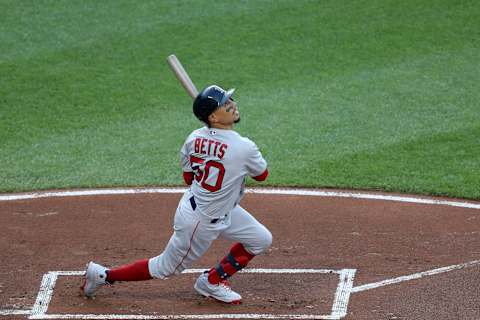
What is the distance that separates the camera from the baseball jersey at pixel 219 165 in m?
6.12

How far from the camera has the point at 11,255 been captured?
737cm

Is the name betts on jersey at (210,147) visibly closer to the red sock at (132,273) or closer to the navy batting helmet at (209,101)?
the navy batting helmet at (209,101)

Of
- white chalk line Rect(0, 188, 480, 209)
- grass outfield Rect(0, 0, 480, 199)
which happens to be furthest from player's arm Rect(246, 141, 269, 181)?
grass outfield Rect(0, 0, 480, 199)

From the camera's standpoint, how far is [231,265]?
6422 millimetres

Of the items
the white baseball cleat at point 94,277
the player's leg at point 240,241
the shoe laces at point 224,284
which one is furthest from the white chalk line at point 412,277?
the white baseball cleat at point 94,277

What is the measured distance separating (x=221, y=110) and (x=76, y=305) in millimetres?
1747

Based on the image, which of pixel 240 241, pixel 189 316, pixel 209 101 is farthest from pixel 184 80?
pixel 189 316

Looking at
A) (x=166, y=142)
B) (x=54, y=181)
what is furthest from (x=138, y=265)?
(x=166, y=142)

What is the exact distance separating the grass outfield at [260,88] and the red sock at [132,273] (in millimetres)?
2693

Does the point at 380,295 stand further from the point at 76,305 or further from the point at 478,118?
the point at 478,118

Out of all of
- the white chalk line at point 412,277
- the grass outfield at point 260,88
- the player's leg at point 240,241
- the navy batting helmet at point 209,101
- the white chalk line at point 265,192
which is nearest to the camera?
the navy batting helmet at point 209,101

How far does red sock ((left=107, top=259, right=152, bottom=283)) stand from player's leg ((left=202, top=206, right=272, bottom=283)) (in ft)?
1.51

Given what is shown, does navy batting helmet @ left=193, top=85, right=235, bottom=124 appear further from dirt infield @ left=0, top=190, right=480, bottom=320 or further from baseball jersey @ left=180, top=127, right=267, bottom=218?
dirt infield @ left=0, top=190, right=480, bottom=320

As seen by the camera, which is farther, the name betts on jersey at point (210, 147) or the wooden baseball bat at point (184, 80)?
the wooden baseball bat at point (184, 80)
